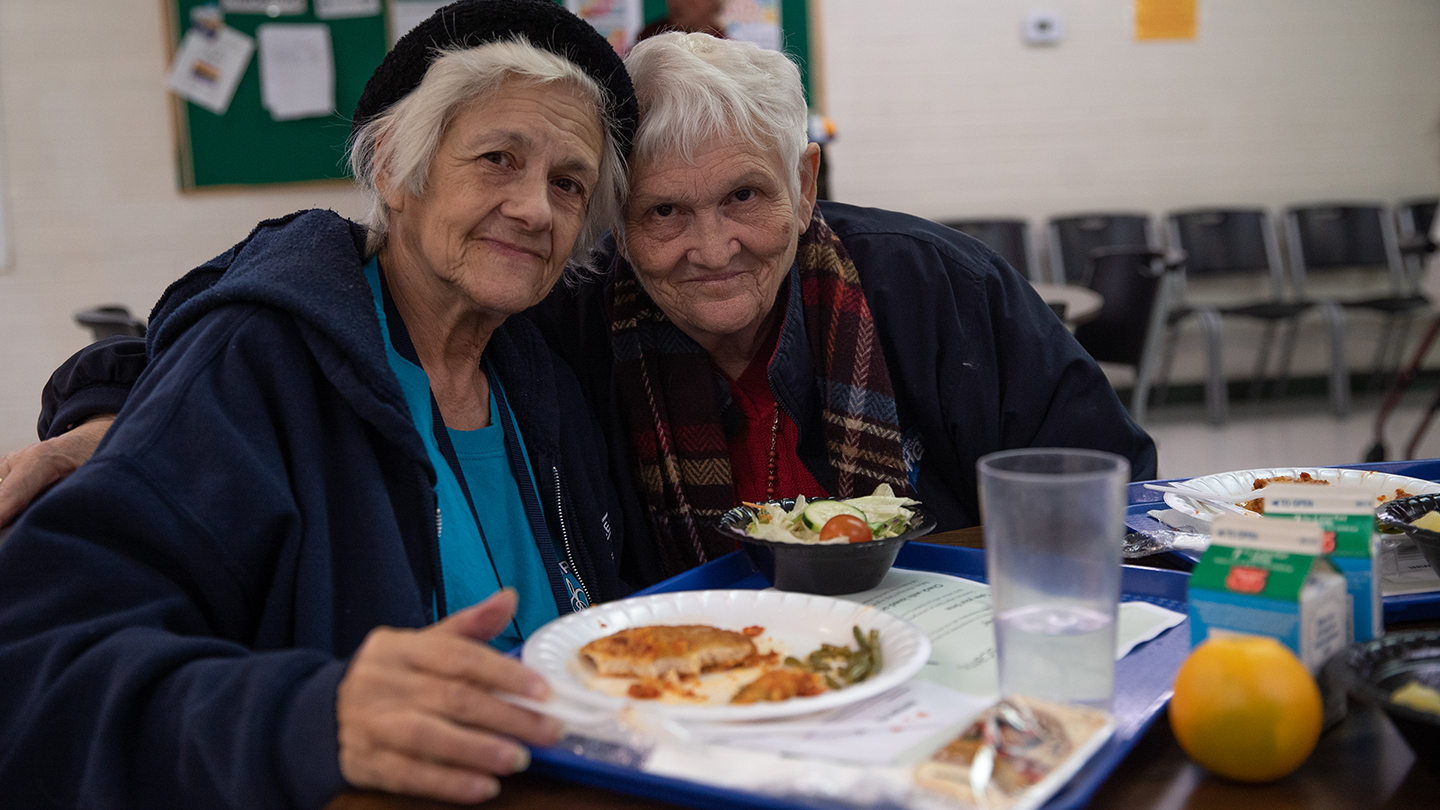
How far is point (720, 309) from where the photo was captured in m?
1.61

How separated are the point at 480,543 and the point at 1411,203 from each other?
21.1 feet

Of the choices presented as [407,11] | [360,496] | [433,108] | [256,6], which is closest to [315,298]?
[360,496]

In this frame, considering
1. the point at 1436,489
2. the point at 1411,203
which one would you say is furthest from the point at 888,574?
the point at 1411,203

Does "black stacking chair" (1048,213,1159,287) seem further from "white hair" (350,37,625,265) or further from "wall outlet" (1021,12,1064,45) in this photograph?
"white hair" (350,37,625,265)

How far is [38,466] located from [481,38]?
2.19ft

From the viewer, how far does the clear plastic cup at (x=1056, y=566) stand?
719 mm

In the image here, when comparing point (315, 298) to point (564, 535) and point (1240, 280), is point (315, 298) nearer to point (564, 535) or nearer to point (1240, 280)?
point (564, 535)

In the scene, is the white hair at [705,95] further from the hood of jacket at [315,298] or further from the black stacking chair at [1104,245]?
the black stacking chair at [1104,245]

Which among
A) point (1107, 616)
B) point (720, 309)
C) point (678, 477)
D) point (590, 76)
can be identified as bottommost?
point (678, 477)

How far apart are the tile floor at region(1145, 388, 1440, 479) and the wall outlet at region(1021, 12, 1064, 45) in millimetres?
2143

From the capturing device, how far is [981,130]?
599cm

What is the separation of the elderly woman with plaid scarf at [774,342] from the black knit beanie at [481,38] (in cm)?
19

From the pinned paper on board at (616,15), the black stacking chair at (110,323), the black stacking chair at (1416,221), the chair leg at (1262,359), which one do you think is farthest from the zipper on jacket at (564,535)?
the black stacking chair at (1416,221)

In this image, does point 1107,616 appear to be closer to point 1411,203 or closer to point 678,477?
point 678,477
